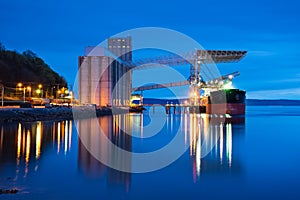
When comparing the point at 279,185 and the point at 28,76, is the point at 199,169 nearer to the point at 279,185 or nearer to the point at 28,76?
the point at 279,185

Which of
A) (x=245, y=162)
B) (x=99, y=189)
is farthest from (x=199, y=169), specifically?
(x=99, y=189)

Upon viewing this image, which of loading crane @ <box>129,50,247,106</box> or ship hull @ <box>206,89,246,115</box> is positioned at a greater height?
loading crane @ <box>129,50,247,106</box>

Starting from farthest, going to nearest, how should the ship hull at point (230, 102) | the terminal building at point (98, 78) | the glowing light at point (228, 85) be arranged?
A: 1. the terminal building at point (98, 78)
2. the glowing light at point (228, 85)
3. the ship hull at point (230, 102)

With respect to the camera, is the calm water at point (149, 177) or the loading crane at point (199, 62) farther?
the loading crane at point (199, 62)

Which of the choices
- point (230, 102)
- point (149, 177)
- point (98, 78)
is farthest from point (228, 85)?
point (149, 177)

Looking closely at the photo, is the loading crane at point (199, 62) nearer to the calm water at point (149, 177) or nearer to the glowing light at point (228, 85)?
the glowing light at point (228, 85)

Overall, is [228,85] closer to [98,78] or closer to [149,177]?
[98,78]

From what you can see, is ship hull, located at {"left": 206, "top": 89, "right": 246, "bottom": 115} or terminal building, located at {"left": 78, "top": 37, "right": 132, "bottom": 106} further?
terminal building, located at {"left": 78, "top": 37, "right": 132, "bottom": 106}

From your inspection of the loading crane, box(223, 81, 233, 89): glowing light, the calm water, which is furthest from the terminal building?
the calm water

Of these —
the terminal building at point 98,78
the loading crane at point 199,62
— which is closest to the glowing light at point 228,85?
the loading crane at point 199,62

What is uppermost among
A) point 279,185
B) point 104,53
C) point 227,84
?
point 104,53

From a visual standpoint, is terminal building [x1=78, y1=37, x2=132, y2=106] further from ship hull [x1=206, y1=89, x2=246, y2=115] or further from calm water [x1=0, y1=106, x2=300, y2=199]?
calm water [x1=0, y1=106, x2=300, y2=199]

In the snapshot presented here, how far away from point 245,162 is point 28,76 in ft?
166

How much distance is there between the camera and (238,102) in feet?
148
